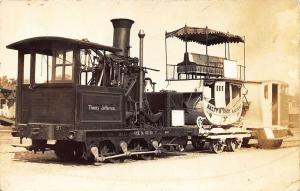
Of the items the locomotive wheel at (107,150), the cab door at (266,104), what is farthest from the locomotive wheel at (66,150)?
the cab door at (266,104)

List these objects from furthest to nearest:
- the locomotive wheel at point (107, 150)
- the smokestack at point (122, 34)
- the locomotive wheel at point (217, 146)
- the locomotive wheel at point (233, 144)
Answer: the locomotive wheel at point (233, 144) < the locomotive wheel at point (217, 146) < the smokestack at point (122, 34) < the locomotive wheel at point (107, 150)

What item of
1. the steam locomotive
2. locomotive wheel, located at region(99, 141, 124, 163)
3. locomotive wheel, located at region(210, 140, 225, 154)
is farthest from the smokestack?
locomotive wheel, located at region(210, 140, 225, 154)

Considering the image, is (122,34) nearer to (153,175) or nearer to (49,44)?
(49,44)

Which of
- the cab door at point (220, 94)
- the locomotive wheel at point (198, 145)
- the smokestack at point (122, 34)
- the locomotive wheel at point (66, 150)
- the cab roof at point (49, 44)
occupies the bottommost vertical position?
the locomotive wheel at point (198, 145)

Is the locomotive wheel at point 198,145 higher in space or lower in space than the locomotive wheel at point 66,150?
lower

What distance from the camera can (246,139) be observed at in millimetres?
20172

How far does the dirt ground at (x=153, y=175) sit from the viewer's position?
8.80m

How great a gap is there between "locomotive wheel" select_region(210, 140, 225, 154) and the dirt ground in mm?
→ 3324

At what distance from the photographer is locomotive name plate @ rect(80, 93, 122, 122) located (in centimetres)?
1205

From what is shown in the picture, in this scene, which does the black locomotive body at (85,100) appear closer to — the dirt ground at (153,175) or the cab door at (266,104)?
the dirt ground at (153,175)

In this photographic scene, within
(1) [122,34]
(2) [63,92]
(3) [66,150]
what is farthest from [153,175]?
(1) [122,34]

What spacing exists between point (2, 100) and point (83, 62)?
72.8 feet

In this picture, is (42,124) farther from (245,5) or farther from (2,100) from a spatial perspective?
(2,100)

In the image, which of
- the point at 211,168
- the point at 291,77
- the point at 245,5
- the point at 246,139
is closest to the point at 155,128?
the point at 211,168
